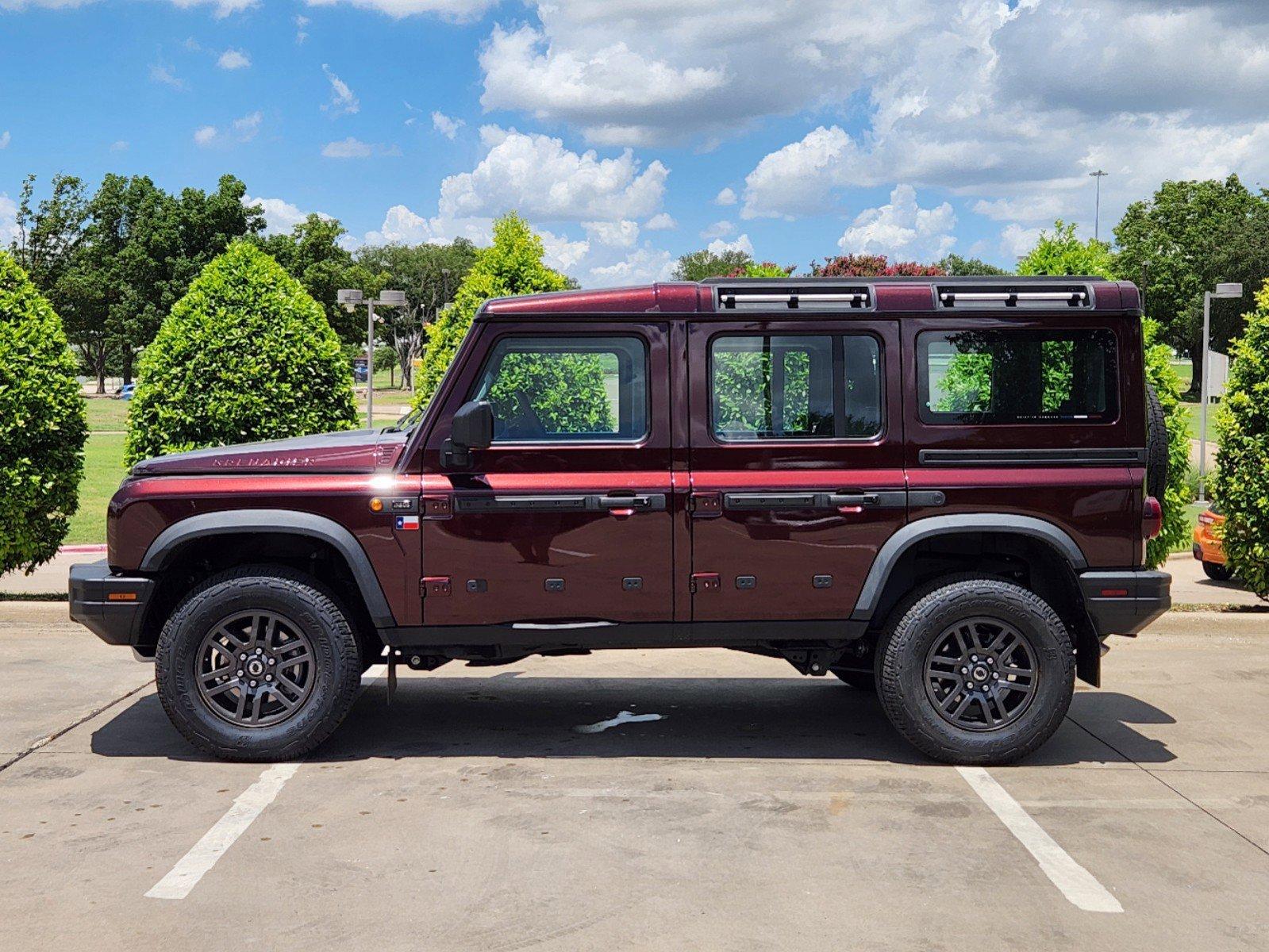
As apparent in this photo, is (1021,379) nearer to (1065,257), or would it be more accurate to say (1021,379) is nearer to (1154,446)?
(1154,446)

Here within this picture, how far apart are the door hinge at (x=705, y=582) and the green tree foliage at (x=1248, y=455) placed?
5.89 meters

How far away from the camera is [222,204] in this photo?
221ft

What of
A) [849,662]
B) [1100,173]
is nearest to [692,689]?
[849,662]

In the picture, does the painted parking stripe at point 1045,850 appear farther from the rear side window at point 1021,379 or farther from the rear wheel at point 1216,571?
the rear wheel at point 1216,571

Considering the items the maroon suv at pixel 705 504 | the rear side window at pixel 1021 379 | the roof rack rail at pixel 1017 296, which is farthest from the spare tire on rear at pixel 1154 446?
the roof rack rail at pixel 1017 296

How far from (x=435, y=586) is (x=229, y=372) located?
5.30 meters

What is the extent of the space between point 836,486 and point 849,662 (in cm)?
137

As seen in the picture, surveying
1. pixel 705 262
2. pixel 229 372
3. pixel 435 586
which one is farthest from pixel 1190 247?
pixel 435 586

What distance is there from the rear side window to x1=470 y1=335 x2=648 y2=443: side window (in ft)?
4.79

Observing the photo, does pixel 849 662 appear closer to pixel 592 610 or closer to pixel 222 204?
pixel 592 610

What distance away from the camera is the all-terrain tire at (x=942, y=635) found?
20.3 ft

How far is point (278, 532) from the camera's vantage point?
20.0ft

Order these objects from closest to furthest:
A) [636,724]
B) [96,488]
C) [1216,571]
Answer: [636,724] → [1216,571] → [96,488]

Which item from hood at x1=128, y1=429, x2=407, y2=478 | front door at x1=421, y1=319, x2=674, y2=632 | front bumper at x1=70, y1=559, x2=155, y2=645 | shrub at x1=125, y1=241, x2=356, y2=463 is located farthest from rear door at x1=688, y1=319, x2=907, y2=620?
shrub at x1=125, y1=241, x2=356, y2=463
